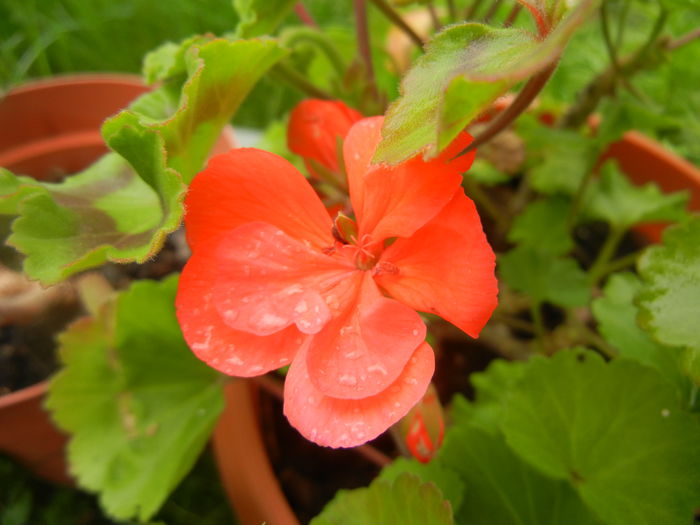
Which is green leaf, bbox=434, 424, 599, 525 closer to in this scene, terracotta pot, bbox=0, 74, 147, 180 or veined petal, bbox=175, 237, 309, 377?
veined petal, bbox=175, 237, 309, 377

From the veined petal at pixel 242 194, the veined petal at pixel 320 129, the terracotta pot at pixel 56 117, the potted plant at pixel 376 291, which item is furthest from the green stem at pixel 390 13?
the terracotta pot at pixel 56 117

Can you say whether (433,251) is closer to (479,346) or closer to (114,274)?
(479,346)

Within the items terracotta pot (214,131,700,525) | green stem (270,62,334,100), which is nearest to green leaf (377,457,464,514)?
terracotta pot (214,131,700,525)

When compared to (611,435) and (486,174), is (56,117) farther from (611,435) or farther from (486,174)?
(611,435)

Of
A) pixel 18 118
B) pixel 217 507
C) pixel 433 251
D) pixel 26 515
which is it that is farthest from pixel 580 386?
pixel 18 118

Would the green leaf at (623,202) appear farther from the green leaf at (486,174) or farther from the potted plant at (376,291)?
the green leaf at (486,174)

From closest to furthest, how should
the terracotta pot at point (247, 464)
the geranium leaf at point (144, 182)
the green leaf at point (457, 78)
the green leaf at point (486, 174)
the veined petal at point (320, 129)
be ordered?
the green leaf at point (457, 78)
the geranium leaf at point (144, 182)
the veined petal at point (320, 129)
the terracotta pot at point (247, 464)
the green leaf at point (486, 174)
